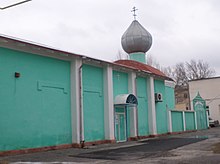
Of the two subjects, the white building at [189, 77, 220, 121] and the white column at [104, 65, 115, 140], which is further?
the white building at [189, 77, 220, 121]

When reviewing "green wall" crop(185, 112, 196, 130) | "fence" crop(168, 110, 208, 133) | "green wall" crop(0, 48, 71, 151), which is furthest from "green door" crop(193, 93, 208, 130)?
"green wall" crop(0, 48, 71, 151)

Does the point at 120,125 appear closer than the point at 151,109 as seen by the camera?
Yes

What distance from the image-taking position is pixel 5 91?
15.0 metres

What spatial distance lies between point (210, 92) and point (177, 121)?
657 inches

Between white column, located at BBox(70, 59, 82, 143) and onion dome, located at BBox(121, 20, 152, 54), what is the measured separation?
43.4ft

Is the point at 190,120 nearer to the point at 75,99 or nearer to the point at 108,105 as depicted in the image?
the point at 108,105

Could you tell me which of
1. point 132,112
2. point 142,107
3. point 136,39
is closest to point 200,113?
point 136,39

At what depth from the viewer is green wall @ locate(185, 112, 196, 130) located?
32875 millimetres

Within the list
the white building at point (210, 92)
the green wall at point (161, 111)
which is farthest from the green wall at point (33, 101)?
the white building at point (210, 92)

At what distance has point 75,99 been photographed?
18.4 m

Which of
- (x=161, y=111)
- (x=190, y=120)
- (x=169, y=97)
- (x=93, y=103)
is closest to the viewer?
(x=93, y=103)

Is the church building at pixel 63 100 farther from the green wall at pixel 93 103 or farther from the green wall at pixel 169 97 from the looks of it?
the green wall at pixel 169 97

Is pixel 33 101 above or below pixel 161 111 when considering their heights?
above

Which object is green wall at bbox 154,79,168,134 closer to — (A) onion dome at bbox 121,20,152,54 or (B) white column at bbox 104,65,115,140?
(A) onion dome at bbox 121,20,152,54
